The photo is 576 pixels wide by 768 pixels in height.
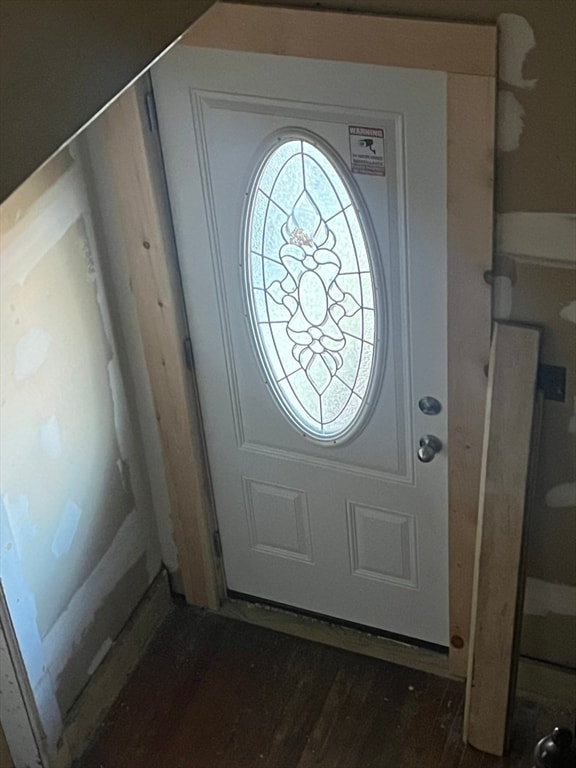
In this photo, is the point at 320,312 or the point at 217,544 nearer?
the point at 320,312

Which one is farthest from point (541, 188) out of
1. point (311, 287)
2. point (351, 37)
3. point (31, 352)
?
point (31, 352)

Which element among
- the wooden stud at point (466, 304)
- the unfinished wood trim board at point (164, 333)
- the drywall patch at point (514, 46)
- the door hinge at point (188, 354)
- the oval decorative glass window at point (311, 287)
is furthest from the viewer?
the door hinge at point (188, 354)

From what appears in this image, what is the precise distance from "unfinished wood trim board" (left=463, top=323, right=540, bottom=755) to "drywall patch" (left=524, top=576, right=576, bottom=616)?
0.43 feet

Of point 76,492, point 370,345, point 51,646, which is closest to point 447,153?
point 370,345

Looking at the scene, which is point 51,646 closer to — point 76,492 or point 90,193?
point 76,492

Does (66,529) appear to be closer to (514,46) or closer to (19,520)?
(19,520)

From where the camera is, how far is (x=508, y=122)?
2.32 m

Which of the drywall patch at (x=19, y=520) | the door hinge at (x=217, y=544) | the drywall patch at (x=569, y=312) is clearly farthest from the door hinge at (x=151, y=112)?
the door hinge at (x=217, y=544)

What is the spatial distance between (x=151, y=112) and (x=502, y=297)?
1.02 m

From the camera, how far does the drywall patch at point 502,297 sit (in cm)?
253

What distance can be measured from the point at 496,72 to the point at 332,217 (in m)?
0.59

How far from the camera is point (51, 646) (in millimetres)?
2988

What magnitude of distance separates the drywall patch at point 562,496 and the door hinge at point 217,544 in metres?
1.14

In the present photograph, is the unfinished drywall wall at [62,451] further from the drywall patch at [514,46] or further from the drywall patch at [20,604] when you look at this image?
the drywall patch at [514,46]
